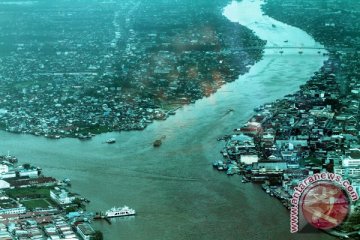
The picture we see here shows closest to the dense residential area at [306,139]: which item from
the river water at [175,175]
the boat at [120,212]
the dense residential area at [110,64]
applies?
Answer: the river water at [175,175]

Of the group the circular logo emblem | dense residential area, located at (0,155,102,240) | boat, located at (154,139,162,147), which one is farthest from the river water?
the circular logo emblem

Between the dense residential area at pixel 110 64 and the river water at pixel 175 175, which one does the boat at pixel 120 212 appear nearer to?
the river water at pixel 175 175

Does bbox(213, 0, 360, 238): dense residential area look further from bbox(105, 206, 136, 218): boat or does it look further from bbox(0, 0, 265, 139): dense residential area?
bbox(0, 0, 265, 139): dense residential area

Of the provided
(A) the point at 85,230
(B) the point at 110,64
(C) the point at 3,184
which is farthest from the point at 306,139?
(B) the point at 110,64

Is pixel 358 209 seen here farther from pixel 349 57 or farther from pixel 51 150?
pixel 349 57

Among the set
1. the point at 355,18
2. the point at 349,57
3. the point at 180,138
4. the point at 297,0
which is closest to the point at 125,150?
the point at 180,138
